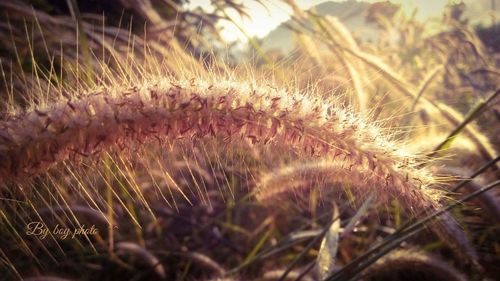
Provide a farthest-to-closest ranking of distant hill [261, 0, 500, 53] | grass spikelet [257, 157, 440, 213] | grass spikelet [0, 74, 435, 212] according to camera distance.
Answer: distant hill [261, 0, 500, 53] → grass spikelet [257, 157, 440, 213] → grass spikelet [0, 74, 435, 212]

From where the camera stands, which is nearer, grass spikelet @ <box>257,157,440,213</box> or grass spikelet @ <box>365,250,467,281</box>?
grass spikelet @ <box>257,157,440,213</box>

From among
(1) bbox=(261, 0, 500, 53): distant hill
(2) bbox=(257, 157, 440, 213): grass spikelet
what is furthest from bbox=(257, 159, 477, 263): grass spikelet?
(1) bbox=(261, 0, 500, 53): distant hill

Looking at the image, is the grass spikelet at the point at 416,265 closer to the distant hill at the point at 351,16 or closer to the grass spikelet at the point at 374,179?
the grass spikelet at the point at 374,179

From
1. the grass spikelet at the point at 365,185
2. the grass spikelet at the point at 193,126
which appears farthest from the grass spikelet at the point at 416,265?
the grass spikelet at the point at 193,126

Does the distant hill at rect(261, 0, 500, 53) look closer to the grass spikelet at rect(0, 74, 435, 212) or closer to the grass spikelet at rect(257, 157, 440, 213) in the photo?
the grass spikelet at rect(257, 157, 440, 213)

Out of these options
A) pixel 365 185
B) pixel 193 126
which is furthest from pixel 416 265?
pixel 193 126

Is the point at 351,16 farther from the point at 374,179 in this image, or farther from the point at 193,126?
the point at 193,126

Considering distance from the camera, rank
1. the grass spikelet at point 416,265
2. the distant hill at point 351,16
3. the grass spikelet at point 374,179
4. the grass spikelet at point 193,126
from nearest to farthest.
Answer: the grass spikelet at point 193,126, the grass spikelet at point 374,179, the grass spikelet at point 416,265, the distant hill at point 351,16

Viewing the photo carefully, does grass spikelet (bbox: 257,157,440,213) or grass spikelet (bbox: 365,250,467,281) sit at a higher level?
grass spikelet (bbox: 257,157,440,213)

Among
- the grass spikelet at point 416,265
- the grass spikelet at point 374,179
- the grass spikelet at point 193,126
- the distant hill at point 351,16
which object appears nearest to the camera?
the grass spikelet at point 193,126

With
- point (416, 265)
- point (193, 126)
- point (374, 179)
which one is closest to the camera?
point (193, 126)

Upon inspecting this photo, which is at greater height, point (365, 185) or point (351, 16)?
point (351, 16)

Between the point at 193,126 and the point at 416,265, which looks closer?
the point at 193,126
